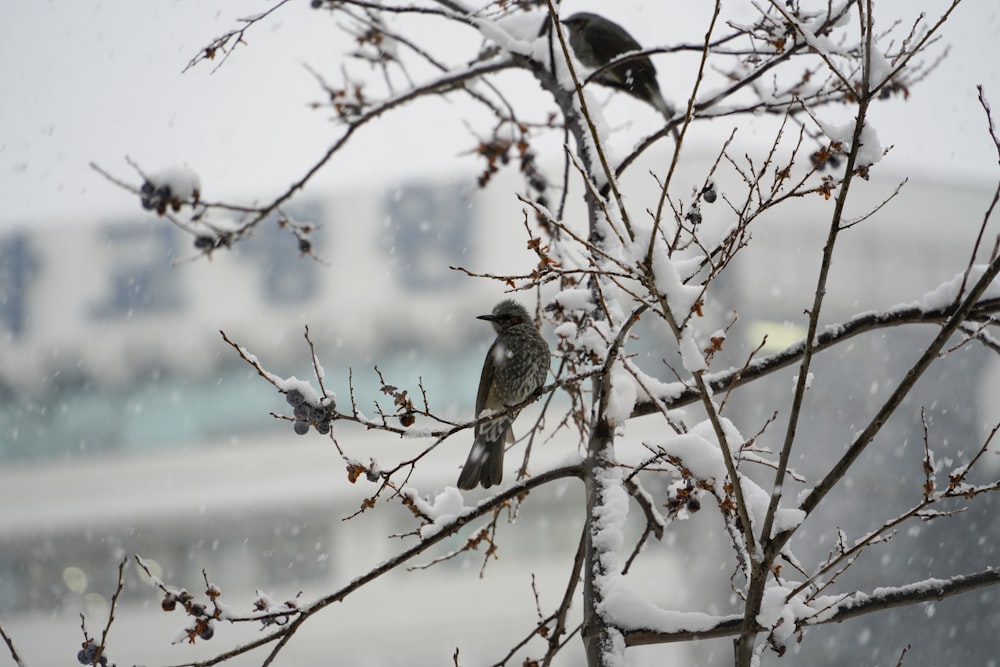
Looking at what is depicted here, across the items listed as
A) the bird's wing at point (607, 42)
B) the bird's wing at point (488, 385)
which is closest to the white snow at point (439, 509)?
the bird's wing at point (488, 385)

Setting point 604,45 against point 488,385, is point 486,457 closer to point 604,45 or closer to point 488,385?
point 488,385

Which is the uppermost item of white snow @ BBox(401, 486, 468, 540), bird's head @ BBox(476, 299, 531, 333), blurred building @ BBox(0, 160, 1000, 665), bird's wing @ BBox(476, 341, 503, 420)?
blurred building @ BBox(0, 160, 1000, 665)

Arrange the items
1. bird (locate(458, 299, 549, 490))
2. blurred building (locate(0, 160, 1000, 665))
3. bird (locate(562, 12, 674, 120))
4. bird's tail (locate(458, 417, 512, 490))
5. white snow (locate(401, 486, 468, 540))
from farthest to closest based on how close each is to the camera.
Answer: blurred building (locate(0, 160, 1000, 665)) → bird (locate(562, 12, 674, 120)) → bird (locate(458, 299, 549, 490)) → bird's tail (locate(458, 417, 512, 490)) → white snow (locate(401, 486, 468, 540))

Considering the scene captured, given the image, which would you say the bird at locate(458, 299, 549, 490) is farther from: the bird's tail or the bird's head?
the bird's tail

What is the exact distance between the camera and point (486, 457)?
286 centimetres

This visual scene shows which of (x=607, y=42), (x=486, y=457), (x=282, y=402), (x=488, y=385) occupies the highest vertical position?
(x=282, y=402)

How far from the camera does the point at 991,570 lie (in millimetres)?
1707

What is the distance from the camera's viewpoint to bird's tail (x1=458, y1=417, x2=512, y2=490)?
2768mm

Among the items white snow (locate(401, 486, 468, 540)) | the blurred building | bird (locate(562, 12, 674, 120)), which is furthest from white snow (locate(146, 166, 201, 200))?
the blurred building

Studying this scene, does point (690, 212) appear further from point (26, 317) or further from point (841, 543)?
point (26, 317)

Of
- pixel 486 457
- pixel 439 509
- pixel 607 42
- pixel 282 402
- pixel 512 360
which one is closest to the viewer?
pixel 439 509

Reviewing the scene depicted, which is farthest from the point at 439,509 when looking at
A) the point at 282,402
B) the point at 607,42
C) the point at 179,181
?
the point at 282,402

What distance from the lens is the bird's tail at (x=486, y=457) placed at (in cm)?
277

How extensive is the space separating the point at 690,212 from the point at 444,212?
17.9m
